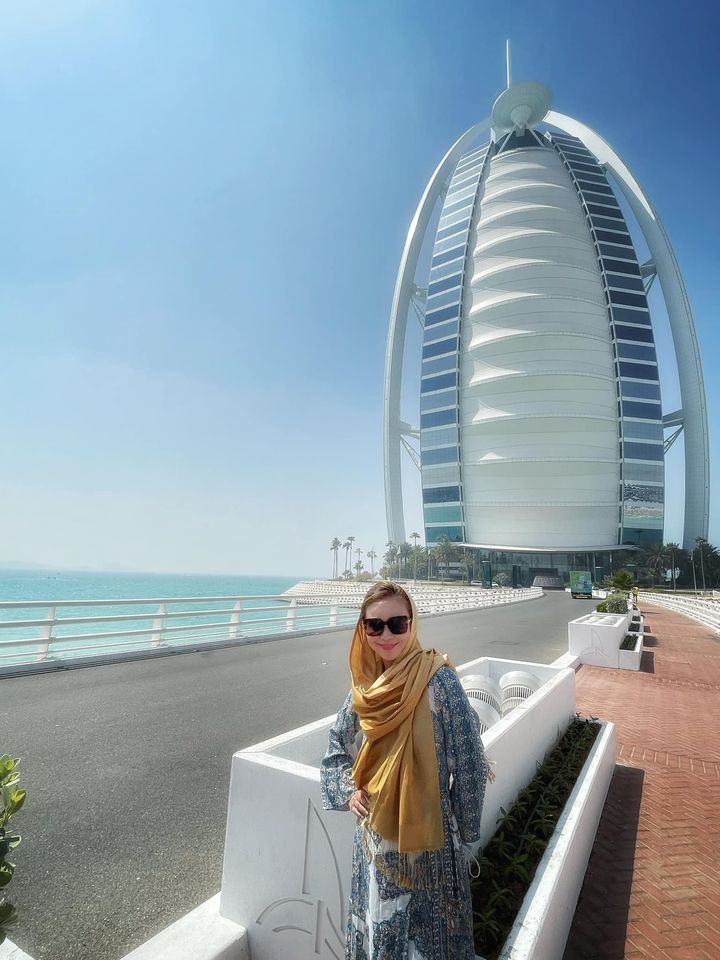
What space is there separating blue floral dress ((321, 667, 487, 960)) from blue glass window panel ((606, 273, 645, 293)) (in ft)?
327

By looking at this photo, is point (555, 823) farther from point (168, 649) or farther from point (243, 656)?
point (168, 649)

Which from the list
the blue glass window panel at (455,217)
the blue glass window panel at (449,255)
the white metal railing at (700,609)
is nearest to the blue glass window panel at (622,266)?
the blue glass window panel at (449,255)

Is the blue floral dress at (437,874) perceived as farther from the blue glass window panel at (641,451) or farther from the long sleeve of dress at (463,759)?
the blue glass window panel at (641,451)

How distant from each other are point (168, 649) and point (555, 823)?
Answer: 10318mm

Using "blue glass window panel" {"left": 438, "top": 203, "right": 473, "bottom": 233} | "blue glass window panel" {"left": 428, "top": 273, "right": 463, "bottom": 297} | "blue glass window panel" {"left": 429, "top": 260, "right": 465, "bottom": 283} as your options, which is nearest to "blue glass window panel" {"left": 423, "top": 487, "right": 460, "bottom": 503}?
A: "blue glass window panel" {"left": 428, "top": 273, "right": 463, "bottom": 297}

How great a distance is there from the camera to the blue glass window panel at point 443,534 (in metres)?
85.1

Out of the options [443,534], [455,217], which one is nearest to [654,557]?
[443,534]

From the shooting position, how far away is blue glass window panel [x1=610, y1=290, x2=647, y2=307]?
83.9 m

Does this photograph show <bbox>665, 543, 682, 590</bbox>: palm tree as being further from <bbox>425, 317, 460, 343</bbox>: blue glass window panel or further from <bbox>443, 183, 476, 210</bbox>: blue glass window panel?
<bbox>443, 183, 476, 210</bbox>: blue glass window panel

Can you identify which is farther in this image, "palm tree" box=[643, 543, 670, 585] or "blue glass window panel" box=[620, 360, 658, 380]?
"blue glass window panel" box=[620, 360, 658, 380]

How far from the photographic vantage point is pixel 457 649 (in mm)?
13406

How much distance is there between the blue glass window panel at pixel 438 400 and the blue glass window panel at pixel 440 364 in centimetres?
444

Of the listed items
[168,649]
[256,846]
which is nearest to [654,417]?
[168,649]

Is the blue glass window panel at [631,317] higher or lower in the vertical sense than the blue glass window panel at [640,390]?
higher
